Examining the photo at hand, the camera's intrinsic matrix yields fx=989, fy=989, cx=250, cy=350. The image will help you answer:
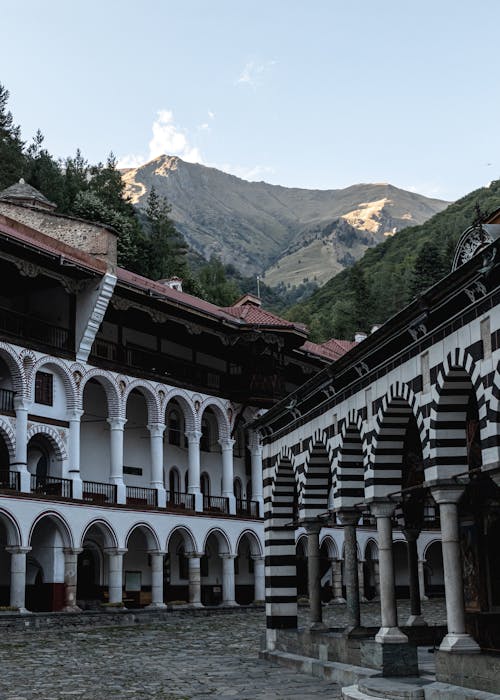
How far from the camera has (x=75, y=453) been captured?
30.5 metres

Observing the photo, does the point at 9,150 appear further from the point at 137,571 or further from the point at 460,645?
the point at 460,645

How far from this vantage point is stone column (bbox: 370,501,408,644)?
12461 millimetres

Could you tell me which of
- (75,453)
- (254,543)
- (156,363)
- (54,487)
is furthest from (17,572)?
(254,543)

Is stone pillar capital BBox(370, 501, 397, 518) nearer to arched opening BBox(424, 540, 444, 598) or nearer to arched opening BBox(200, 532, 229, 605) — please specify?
arched opening BBox(200, 532, 229, 605)

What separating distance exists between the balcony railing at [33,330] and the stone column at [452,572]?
2006 cm

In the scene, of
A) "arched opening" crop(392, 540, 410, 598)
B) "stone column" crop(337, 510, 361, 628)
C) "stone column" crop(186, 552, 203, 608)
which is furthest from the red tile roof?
"stone column" crop(337, 510, 361, 628)

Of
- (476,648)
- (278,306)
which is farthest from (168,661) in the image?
(278,306)

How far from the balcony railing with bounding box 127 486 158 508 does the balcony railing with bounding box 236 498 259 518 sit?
5528 mm

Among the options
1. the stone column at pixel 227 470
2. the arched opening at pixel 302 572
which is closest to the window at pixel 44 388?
the stone column at pixel 227 470

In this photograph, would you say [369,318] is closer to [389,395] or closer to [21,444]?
[21,444]

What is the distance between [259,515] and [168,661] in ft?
70.6

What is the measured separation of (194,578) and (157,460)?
14.6 ft

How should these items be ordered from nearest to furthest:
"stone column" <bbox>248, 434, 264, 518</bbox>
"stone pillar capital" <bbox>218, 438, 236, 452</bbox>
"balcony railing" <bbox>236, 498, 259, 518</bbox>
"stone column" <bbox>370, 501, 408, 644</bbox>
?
"stone column" <bbox>370, 501, 408, 644</bbox>, "stone pillar capital" <bbox>218, 438, 236, 452</bbox>, "balcony railing" <bbox>236, 498, 259, 518</bbox>, "stone column" <bbox>248, 434, 264, 518</bbox>

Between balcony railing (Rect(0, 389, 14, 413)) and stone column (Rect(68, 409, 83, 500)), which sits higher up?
balcony railing (Rect(0, 389, 14, 413))
